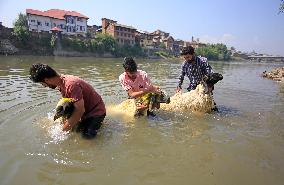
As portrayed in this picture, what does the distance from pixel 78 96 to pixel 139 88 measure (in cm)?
248

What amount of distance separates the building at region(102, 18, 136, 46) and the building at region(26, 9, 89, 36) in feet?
19.7

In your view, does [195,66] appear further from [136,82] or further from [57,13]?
[57,13]

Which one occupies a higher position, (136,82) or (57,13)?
(57,13)

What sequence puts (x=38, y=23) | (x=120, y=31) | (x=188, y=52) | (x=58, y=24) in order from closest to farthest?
(x=188, y=52), (x=38, y=23), (x=58, y=24), (x=120, y=31)

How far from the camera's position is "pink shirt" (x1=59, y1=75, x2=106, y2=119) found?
5004 millimetres

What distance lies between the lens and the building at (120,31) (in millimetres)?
73250

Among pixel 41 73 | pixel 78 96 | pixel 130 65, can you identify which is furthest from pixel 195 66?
pixel 41 73

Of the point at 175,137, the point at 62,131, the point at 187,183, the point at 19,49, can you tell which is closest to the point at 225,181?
the point at 187,183

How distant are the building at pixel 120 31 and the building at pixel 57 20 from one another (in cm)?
600

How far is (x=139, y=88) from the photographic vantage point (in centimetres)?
729

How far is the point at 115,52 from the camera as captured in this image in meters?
65.0

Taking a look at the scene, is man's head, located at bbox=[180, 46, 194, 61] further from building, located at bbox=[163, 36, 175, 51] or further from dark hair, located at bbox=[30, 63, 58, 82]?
building, located at bbox=[163, 36, 175, 51]

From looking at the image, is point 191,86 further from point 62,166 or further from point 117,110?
point 62,166

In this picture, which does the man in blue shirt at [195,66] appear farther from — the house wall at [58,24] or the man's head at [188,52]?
the house wall at [58,24]
